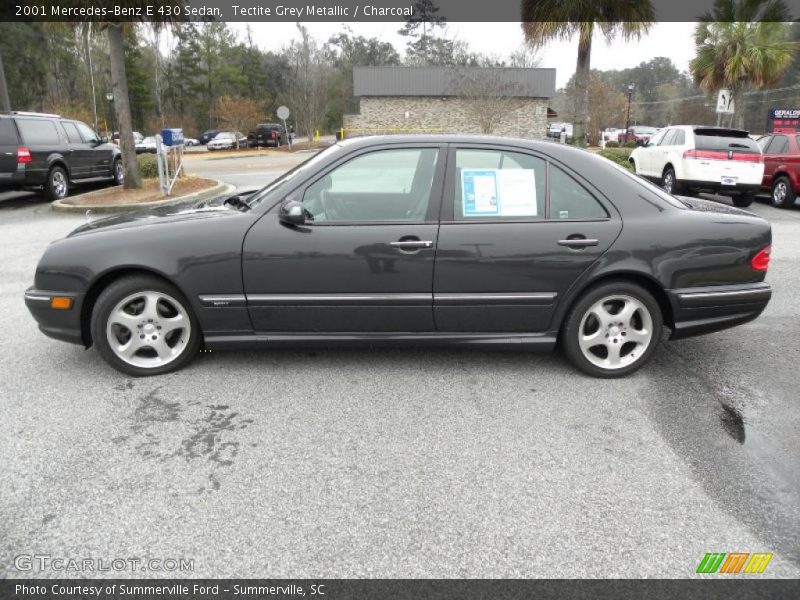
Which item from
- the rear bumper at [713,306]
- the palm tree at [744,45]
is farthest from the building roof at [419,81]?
the rear bumper at [713,306]

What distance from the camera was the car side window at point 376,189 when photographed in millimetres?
3922

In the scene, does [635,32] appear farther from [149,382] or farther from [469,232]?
[149,382]

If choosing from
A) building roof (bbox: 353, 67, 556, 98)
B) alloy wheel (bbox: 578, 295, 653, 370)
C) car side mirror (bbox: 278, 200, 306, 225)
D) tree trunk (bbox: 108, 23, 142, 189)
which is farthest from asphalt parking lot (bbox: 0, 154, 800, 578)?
building roof (bbox: 353, 67, 556, 98)

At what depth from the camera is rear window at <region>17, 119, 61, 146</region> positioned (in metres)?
12.5

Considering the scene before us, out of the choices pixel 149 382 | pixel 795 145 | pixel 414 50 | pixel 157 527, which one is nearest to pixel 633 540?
pixel 157 527

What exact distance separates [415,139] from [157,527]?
2730 mm

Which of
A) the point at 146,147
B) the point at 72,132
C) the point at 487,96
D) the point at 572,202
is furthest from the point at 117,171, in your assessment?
the point at 146,147

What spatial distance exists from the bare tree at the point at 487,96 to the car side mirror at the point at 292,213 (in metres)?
25.7

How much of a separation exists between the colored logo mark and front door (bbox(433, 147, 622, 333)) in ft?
6.09

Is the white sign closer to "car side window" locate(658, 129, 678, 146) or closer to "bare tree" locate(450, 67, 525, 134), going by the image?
"car side window" locate(658, 129, 678, 146)

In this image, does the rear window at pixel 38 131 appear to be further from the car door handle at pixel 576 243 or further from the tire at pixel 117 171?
the car door handle at pixel 576 243

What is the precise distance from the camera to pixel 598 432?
3.33m

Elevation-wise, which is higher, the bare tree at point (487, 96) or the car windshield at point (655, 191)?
the bare tree at point (487, 96)

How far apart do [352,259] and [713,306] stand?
2.39 metres
